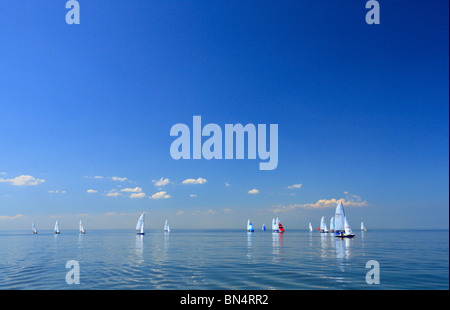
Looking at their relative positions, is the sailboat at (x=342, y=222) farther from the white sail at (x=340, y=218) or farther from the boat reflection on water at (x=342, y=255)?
the boat reflection on water at (x=342, y=255)

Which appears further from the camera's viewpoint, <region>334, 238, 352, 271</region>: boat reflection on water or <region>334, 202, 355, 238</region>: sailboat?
<region>334, 202, 355, 238</region>: sailboat

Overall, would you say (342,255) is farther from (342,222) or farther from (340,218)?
(342,222)

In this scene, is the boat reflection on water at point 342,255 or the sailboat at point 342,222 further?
the sailboat at point 342,222

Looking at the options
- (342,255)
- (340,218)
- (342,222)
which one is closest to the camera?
(342,255)

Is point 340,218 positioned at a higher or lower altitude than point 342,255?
higher

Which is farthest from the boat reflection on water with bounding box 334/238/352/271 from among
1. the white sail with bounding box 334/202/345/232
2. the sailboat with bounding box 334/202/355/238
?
the sailboat with bounding box 334/202/355/238

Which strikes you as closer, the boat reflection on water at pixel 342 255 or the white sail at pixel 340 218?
the boat reflection on water at pixel 342 255

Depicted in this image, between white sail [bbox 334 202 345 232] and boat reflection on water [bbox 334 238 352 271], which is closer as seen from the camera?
boat reflection on water [bbox 334 238 352 271]

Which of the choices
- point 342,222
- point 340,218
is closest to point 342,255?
point 340,218

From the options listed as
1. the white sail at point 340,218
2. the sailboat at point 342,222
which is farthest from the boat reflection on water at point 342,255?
the sailboat at point 342,222

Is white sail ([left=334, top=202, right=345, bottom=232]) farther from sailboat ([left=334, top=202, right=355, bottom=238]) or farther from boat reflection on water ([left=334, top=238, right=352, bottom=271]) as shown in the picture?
boat reflection on water ([left=334, top=238, right=352, bottom=271])
